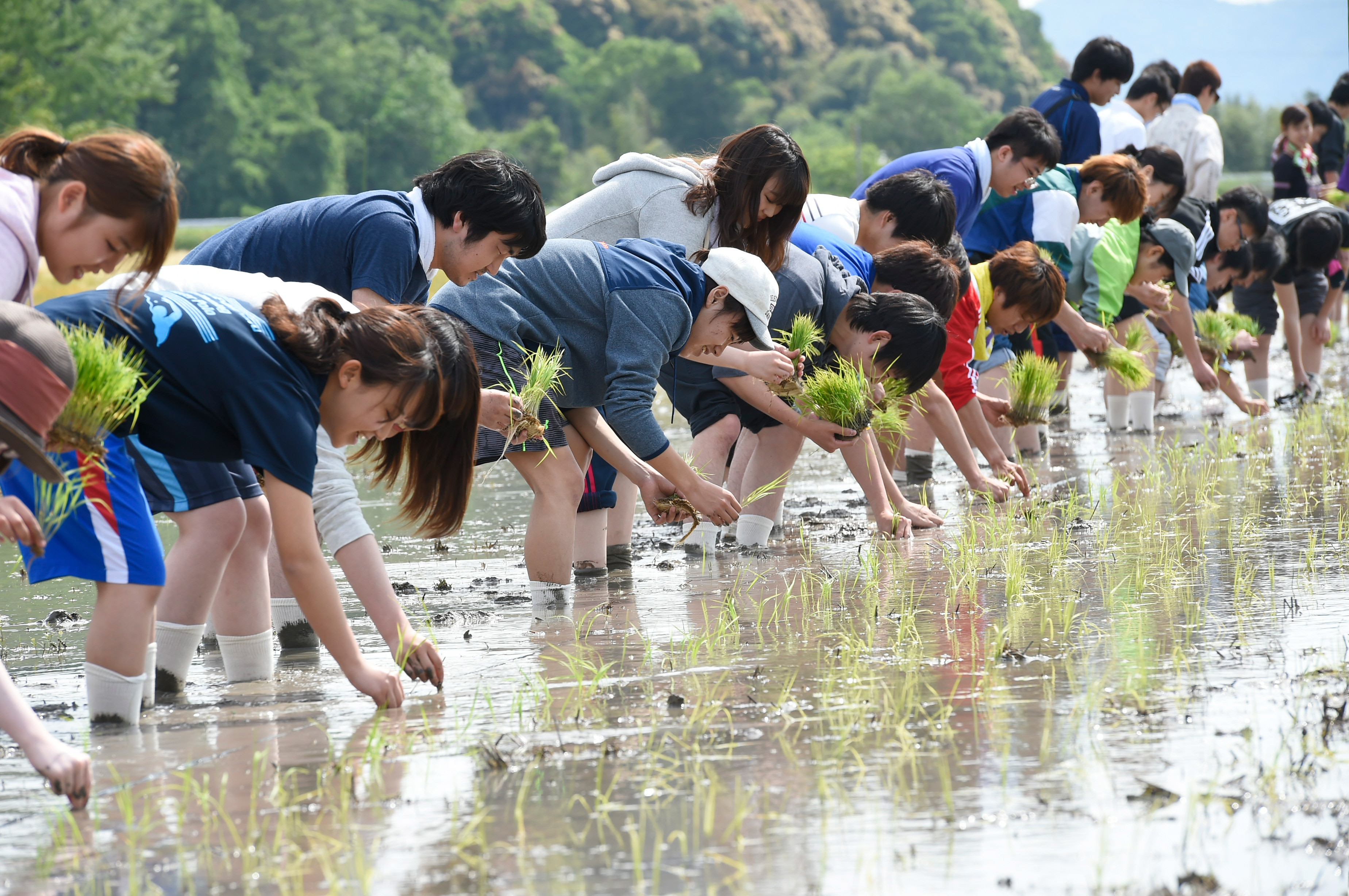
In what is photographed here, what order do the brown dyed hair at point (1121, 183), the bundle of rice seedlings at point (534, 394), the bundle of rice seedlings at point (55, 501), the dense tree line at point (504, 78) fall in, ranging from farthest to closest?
the dense tree line at point (504, 78), the brown dyed hair at point (1121, 183), the bundle of rice seedlings at point (534, 394), the bundle of rice seedlings at point (55, 501)

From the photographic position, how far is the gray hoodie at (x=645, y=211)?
16.6 ft

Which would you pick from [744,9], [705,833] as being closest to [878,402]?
[705,833]

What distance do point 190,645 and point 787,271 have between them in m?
2.57

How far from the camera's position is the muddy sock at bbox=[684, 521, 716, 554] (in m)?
5.44

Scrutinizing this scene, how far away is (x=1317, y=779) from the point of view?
252 cm

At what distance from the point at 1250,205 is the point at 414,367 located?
816cm

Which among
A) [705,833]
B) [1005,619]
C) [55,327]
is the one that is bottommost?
[705,833]

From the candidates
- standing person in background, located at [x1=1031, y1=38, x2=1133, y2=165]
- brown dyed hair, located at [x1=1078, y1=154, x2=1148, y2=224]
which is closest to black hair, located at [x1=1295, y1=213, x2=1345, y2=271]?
standing person in background, located at [x1=1031, y1=38, x2=1133, y2=165]

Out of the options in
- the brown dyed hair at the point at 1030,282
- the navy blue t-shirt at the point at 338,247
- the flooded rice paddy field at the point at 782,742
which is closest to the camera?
the flooded rice paddy field at the point at 782,742

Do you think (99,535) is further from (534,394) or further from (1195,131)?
(1195,131)

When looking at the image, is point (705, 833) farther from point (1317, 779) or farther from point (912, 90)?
point (912, 90)

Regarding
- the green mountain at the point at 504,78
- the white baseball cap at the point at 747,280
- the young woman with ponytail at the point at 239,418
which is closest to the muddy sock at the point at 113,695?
the young woman with ponytail at the point at 239,418

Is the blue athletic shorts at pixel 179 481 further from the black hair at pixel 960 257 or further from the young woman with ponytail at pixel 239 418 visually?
the black hair at pixel 960 257

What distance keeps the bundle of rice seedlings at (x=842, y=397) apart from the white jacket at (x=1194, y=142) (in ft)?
21.0
